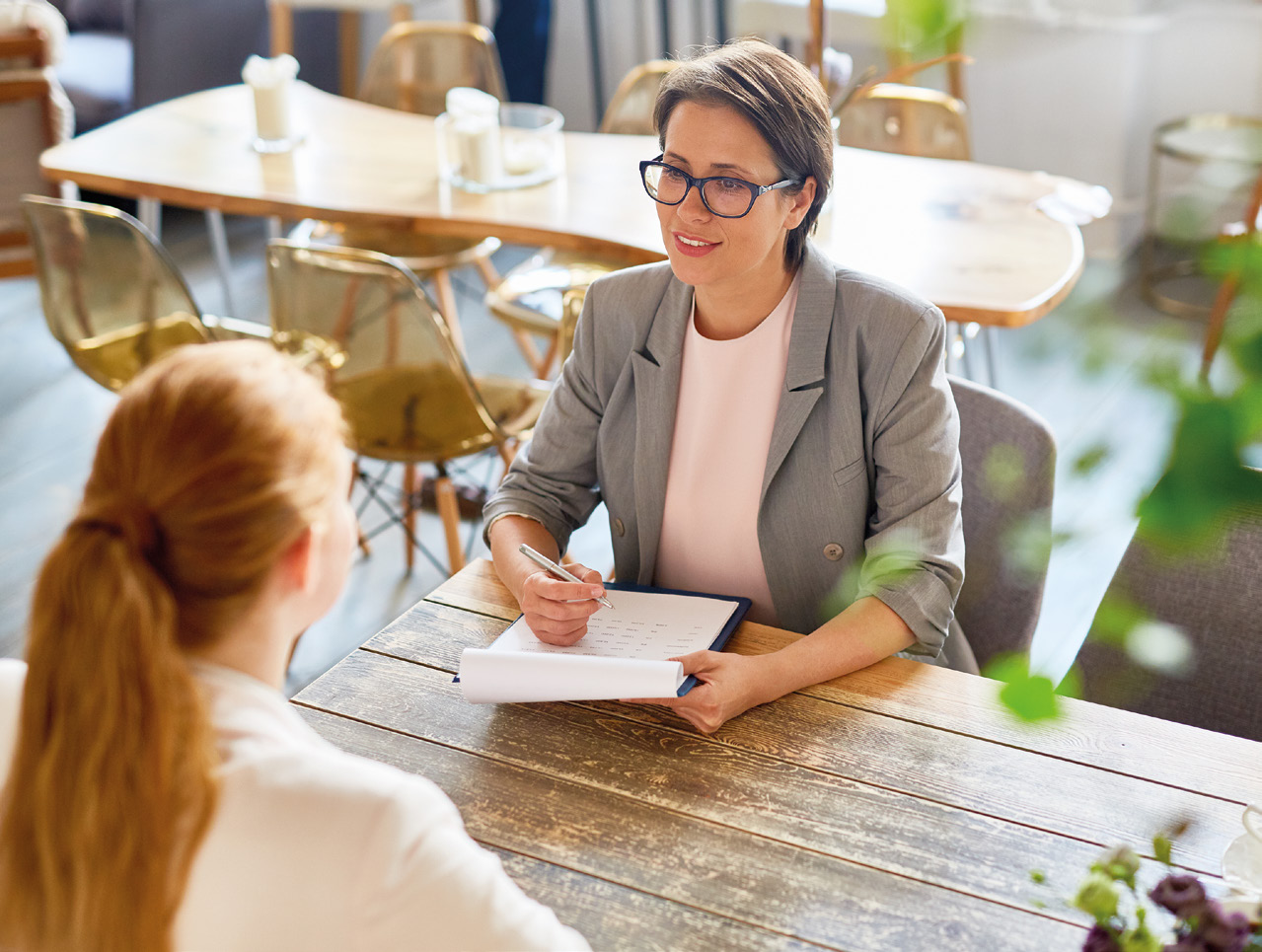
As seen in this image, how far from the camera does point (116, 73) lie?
5008 millimetres

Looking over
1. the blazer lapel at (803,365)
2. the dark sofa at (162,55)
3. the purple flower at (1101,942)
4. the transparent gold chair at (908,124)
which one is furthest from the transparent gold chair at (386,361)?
the dark sofa at (162,55)

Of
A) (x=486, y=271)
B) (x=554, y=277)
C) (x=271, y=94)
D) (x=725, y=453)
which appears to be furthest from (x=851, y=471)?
(x=486, y=271)

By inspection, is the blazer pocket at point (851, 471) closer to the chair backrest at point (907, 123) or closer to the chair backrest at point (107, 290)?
the chair backrest at point (107, 290)

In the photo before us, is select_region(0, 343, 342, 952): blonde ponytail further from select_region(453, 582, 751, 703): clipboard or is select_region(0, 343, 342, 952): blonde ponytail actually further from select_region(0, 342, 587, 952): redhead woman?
select_region(453, 582, 751, 703): clipboard

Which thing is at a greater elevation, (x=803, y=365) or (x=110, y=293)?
(x=803, y=365)

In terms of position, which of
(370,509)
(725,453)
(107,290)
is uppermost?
(725,453)

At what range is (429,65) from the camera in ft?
13.0

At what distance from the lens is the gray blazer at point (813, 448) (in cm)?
150

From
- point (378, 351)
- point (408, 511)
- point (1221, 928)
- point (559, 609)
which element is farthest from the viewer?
point (408, 511)

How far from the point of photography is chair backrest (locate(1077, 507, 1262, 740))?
1.50 meters

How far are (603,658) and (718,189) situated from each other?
60cm

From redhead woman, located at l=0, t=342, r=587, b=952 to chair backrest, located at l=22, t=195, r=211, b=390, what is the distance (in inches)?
77.5

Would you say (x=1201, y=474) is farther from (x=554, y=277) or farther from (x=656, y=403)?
A: (x=554, y=277)

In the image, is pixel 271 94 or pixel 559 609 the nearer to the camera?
pixel 559 609
